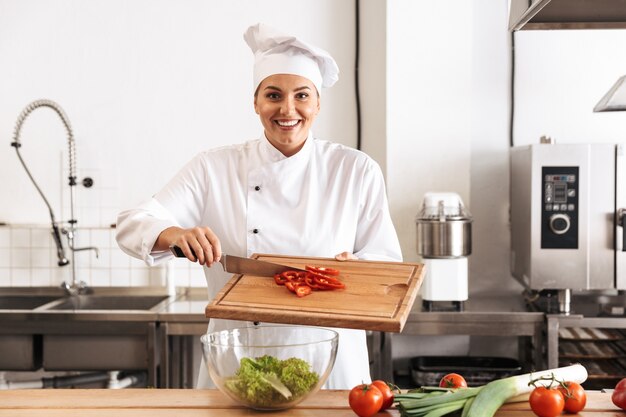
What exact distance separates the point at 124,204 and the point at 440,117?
1686 mm

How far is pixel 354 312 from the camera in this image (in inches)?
72.4

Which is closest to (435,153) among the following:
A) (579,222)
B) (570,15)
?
(579,222)

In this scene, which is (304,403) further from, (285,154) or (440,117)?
(440,117)

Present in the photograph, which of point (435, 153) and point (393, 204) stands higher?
point (435, 153)

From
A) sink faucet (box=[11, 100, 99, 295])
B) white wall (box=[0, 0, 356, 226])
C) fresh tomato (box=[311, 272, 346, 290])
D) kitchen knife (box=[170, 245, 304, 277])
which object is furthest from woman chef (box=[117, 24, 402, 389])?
sink faucet (box=[11, 100, 99, 295])

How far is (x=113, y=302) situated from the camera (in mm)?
3918

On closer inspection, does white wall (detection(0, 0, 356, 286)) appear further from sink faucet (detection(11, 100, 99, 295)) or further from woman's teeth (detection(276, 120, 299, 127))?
woman's teeth (detection(276, 120, 299, 127))

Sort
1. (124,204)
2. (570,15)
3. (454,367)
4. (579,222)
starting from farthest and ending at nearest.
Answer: (124,204) → (454,367) → (579,222) → (570,15)

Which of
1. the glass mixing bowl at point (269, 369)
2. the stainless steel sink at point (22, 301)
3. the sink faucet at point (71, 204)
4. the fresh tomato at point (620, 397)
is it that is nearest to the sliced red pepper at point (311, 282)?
the glass mixing bowl at point (269, 369)

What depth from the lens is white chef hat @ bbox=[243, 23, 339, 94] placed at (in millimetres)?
2348

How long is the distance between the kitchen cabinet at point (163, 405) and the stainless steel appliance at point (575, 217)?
146 cm

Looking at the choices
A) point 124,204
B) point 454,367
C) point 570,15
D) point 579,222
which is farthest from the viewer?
point 124,204

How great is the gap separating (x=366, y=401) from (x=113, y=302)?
8.18 feet

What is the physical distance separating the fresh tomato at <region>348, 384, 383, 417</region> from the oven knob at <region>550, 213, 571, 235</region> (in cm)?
183
